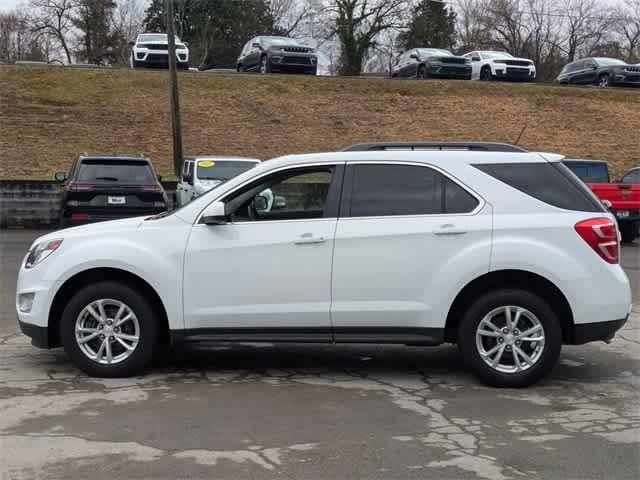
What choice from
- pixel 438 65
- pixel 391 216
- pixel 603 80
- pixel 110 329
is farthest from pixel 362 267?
pixel 603 80

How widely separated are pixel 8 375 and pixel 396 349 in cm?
344

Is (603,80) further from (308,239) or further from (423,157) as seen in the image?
(308,239)

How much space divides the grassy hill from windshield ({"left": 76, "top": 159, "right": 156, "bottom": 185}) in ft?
30.5

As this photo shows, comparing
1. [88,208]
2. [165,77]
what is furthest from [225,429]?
[165,77]

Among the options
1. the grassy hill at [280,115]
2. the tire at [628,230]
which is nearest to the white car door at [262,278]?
the tire at [628,230]

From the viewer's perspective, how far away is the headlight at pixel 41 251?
6703mm

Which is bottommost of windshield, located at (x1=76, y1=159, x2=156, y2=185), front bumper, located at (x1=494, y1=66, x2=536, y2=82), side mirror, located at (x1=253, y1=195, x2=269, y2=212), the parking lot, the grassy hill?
the parking lot

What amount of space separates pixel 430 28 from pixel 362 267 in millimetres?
61557

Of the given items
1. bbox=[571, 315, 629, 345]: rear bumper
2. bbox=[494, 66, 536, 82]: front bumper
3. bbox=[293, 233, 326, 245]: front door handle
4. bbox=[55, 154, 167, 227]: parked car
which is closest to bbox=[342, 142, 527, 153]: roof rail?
bbox=[293, 233, 326, 245]: front door handle

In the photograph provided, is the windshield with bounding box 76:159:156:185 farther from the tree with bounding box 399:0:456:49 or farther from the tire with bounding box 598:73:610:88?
the tree with bounding box 399:0:456:49

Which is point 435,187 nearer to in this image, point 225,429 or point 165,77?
point 225,429

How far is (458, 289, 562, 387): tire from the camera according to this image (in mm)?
6332

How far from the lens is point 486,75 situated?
1468 inches

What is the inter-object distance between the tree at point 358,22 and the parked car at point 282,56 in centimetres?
1832
